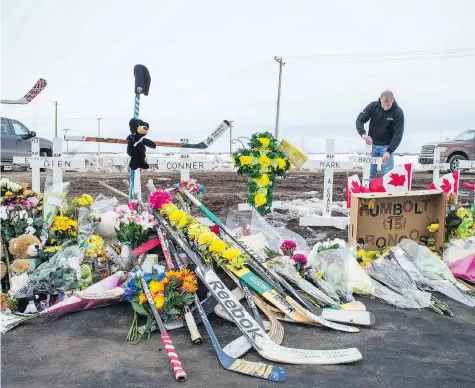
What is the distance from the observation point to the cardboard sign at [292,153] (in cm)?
598

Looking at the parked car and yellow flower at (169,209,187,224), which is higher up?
the parked car

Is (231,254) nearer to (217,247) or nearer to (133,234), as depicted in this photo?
(217,247)

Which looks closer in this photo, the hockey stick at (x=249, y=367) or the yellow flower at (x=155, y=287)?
the hockey stick at (x=249, y=367)

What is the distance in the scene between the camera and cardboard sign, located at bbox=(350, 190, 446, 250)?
5.03m

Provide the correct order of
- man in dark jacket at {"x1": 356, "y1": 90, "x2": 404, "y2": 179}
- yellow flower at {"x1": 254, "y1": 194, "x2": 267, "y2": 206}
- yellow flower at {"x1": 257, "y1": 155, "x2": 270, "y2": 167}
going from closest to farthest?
yellow flower at {"x1": 257, "y1": 155, "x2": 270, "y2": 167} < yellow flower at {"x1": 254, "y1": 194, "x2": 267, "y2": 206} < man in dark jacket at {"x1": 356, "y1": 90, "x2": 404, "y2": 179}

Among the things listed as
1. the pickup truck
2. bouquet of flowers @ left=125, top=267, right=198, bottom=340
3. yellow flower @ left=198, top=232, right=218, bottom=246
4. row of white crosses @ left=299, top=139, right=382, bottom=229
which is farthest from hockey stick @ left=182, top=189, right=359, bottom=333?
the pickup truck

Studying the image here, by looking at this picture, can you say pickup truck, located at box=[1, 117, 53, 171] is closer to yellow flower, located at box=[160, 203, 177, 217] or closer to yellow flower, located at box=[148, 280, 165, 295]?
yellow flower, located at box=[160, 203, 177, 217]

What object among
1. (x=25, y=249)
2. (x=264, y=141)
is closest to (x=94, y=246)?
(x=25, y=249)

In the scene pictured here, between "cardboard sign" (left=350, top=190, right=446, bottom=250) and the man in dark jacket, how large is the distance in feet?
6.19

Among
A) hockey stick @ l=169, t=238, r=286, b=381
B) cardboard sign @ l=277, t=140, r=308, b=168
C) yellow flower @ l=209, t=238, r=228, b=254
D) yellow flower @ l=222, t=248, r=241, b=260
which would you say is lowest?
hockey stick @ l=169, t=238, r=286, b=381

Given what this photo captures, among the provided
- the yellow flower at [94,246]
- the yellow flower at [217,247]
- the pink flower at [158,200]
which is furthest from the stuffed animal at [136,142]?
the yellow flower at [217,247]

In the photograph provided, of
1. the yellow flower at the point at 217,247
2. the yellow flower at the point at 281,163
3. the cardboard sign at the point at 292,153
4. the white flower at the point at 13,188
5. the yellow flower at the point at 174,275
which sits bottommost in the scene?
the yellow flower at the point at 174,275

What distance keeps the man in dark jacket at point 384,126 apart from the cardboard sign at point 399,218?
1887 mm

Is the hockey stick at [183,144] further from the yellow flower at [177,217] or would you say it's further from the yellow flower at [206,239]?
the yellow flower at [206,239]
